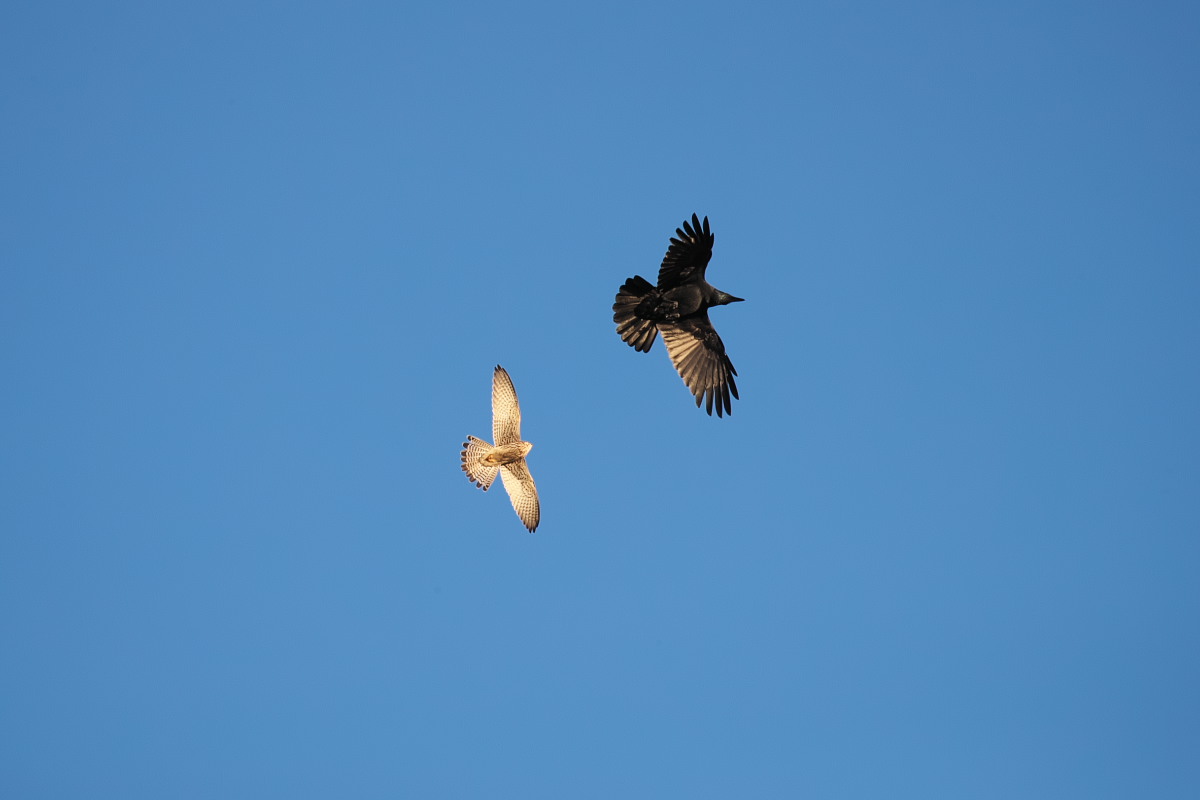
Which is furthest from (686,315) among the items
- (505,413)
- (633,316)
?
(505,413)

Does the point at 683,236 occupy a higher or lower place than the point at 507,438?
higher

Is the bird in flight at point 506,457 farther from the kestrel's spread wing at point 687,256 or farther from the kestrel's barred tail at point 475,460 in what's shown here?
the kestrel's spread wing at point 687,256

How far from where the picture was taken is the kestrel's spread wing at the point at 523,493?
2425 centimetres

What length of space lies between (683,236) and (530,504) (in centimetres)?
444

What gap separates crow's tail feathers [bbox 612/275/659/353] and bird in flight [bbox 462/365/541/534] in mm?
1825

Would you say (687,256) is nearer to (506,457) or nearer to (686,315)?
(686,315)

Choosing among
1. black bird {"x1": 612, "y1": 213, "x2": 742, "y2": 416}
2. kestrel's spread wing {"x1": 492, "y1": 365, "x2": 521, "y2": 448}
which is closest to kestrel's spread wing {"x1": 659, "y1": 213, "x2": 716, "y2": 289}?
black bird {"x1": 612, "y1": 213, "x2": 742, "y2": 416}

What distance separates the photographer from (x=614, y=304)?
78.7 feet

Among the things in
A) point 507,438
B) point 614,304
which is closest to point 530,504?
point 507,438

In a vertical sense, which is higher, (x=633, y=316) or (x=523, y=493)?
(x=633, y=316)

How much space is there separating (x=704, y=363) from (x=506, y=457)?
10.4 ft

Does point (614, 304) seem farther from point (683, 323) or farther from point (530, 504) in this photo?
point (530, 504)

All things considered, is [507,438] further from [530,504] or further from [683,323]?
[683,323]

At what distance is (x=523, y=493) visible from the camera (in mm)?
24375
